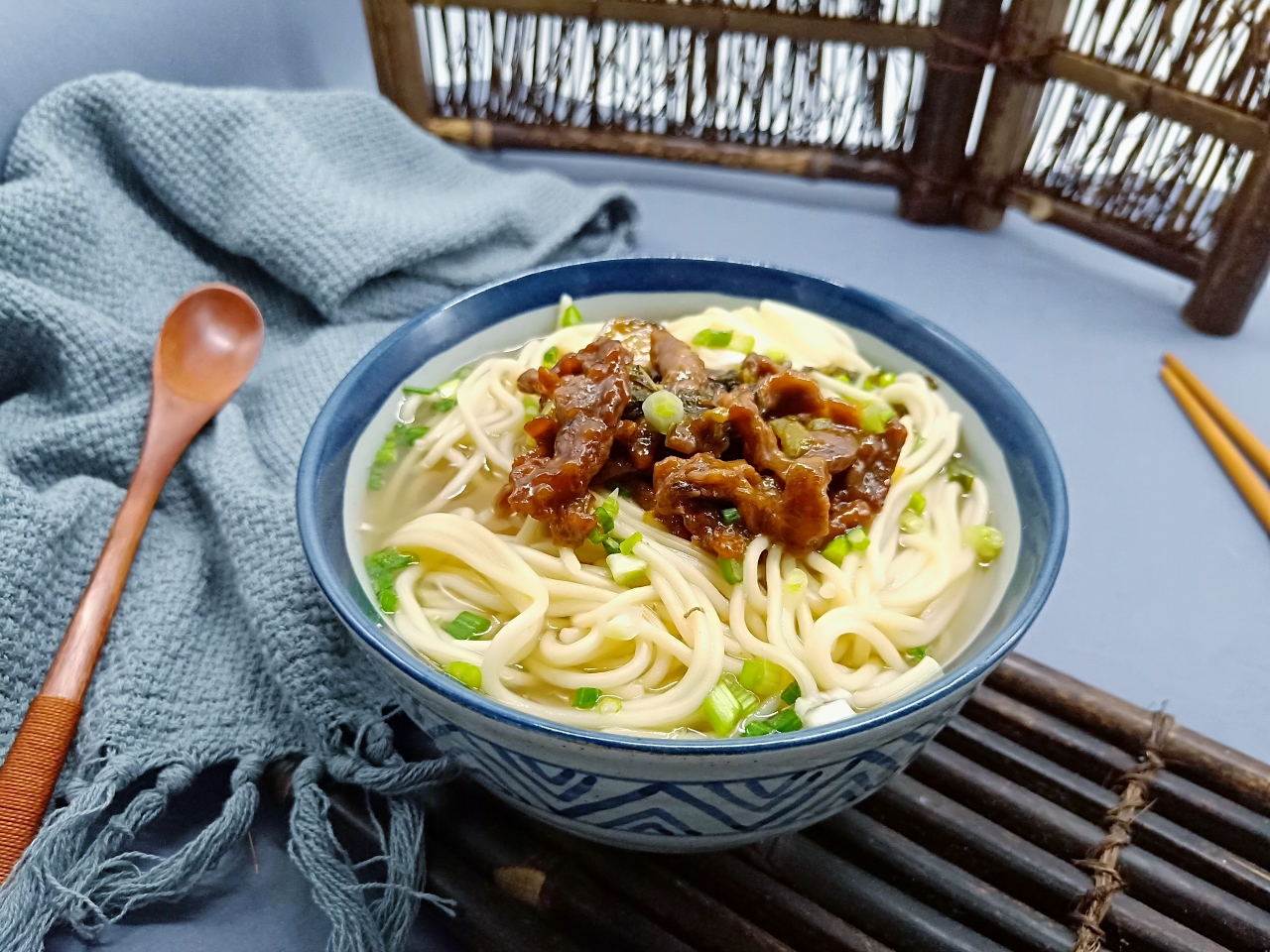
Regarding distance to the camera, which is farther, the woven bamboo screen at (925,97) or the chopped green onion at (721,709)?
the woven bamboo screen at (925,97)

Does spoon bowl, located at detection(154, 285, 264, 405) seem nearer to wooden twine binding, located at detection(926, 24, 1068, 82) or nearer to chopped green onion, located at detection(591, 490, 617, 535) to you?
chopped green onion, located at detection(591, 490, 617, 535)

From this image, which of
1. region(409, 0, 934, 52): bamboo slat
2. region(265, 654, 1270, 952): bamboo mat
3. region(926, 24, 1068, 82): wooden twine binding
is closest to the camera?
region(265, 654, 1270, 952): bamboo mat

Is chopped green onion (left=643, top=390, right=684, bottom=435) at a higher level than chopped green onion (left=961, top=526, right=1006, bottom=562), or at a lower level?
higher

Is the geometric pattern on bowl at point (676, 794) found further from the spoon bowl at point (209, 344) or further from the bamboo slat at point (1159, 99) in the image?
the bamboo slat at point (1159, 99)

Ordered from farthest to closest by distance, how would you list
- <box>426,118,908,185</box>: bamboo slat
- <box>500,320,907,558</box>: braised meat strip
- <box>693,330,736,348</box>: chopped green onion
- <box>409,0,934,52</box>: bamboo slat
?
<box>426,118,908,185</box>: bamboo slat → <box>409,0,934,52</box>: bamboo slat → <box>693,330,736,348</box>: chopped green onion → <box>500,320,907,558</box>: braised meat strip

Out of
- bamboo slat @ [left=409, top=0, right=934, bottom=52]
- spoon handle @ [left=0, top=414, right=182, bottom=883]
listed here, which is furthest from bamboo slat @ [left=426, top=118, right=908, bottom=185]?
spoon handle @ [left=0, top=414, right=182, bottom=883]

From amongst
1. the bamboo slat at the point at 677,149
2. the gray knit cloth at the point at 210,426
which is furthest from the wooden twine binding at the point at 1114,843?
the bamboo slat at the point at 677,149

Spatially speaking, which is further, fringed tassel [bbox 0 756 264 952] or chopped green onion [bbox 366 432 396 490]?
chopped green onion [bbox 366 432 396 490]
